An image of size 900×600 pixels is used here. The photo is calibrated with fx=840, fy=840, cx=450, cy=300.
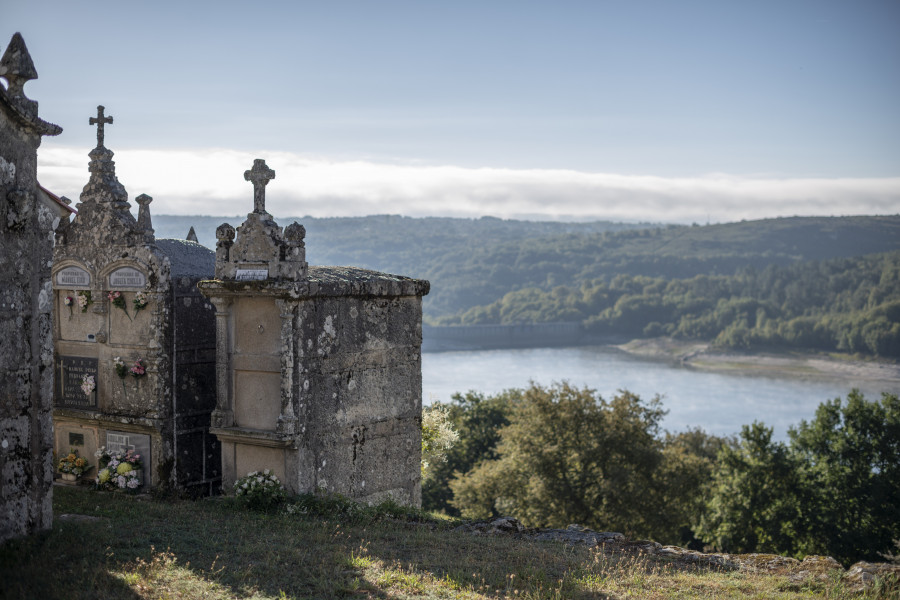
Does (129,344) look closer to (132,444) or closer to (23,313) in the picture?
(132,444)

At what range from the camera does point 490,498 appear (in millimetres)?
32438

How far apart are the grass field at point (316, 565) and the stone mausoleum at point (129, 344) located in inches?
87.1

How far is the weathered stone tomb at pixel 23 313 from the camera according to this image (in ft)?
24.7

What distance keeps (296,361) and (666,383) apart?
310 feet

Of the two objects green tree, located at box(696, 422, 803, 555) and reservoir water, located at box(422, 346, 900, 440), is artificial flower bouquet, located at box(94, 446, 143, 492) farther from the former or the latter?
reservoir water, located at box(422, 346, 900, 440)

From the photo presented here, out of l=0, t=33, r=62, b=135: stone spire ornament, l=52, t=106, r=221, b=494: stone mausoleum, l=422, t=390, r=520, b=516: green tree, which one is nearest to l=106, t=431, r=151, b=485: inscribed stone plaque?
l=52, t=106, r=221, b=494: stone mausoleum

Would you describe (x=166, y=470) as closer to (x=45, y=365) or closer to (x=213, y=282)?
(x=213, y=282)

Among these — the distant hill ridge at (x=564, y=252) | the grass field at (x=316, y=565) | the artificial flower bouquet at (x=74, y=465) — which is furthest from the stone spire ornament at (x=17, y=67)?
the distant hill ridge at (x=564, y=252)

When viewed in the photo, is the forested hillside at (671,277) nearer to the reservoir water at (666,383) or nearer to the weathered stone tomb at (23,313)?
the reservoir water at (666,383)

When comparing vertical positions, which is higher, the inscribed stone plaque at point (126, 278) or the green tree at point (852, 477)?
the inscribed stone plaque at point (126, 278)

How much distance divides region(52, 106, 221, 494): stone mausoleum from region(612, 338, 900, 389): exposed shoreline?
338ft

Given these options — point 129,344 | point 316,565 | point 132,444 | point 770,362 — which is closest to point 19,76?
point 316,565

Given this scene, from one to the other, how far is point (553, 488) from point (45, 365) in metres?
24.6

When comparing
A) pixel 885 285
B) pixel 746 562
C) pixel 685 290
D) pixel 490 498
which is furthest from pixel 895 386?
pixel 746 562
